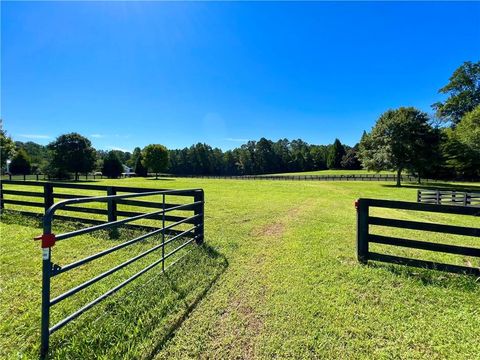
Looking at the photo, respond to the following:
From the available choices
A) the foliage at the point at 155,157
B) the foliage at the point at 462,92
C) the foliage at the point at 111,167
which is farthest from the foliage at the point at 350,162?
the foliage at the point at 111,167

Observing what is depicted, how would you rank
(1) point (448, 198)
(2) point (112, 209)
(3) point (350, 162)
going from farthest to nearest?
(3) point (350, 162) → (1) point (448, 198) → (2) point (112, 209)

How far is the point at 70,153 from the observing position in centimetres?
4069

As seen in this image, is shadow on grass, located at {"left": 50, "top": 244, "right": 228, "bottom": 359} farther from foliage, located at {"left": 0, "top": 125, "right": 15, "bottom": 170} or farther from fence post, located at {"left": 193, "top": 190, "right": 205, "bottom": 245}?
foliage, located at {"left": 0, "top": 125, "right": 15, "bottom": 170}

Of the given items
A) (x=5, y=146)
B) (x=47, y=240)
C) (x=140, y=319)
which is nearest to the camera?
(x=47, y=240)

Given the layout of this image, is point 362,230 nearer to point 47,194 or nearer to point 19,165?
point 47,194

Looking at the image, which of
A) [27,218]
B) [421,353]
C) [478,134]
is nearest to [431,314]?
[421,353]

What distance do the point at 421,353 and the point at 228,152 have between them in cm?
9137

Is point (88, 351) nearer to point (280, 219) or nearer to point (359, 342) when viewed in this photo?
point (359, 342)

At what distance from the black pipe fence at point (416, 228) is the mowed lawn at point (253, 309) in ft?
0.53

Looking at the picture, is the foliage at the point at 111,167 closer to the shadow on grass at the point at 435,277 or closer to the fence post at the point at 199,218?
the fence post at the point at 199,218

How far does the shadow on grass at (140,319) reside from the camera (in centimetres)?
260

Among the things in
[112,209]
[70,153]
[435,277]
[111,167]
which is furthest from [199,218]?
[111,167]

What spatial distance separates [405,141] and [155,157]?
4416 cm

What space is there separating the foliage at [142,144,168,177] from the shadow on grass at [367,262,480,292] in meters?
52.9
